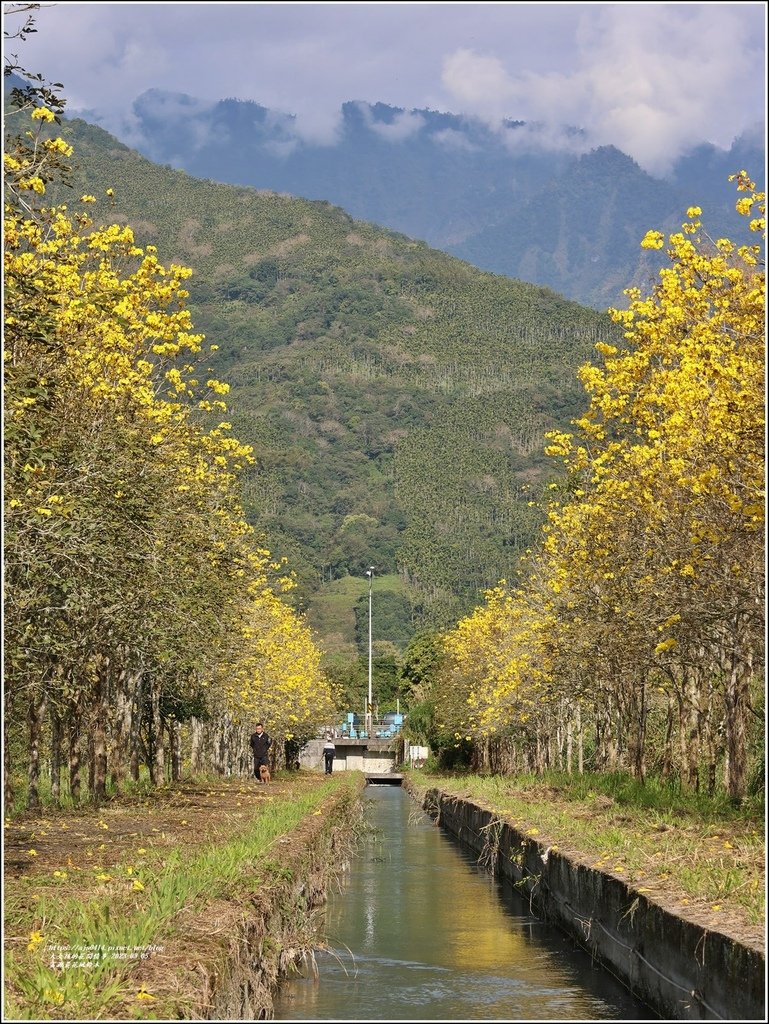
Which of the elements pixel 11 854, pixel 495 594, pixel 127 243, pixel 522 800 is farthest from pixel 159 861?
pixel 495 594

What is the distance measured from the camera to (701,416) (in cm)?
1870

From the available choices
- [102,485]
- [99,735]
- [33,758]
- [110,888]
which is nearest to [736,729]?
[102,485]

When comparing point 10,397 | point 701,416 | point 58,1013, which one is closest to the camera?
point 58,1013

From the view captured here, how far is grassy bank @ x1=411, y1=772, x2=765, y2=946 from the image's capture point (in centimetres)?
1341

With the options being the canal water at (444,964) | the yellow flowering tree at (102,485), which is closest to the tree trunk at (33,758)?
the yellow flowering tree at (102,485)

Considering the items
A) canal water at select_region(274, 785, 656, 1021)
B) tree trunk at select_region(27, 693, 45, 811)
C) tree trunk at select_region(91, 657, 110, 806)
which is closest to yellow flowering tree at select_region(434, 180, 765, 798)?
canal water at select_region(274, 785, 656, 1021)

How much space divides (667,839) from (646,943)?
A: 3427 millimetres

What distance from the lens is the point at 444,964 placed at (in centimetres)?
1866

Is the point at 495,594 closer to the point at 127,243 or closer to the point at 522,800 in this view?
the point at 522,800

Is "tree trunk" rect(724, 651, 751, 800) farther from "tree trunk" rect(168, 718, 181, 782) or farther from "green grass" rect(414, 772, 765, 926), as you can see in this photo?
"tree trunk" rect(168, 718, 181, 782)

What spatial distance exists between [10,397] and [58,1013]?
22.0ft

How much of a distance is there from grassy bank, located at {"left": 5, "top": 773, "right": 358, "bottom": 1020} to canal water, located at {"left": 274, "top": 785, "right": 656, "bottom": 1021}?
1.54m

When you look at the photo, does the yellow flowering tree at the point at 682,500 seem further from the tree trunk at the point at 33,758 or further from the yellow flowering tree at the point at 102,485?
the tree trunk at the point at 33,758

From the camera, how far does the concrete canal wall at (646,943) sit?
11.3 metres
